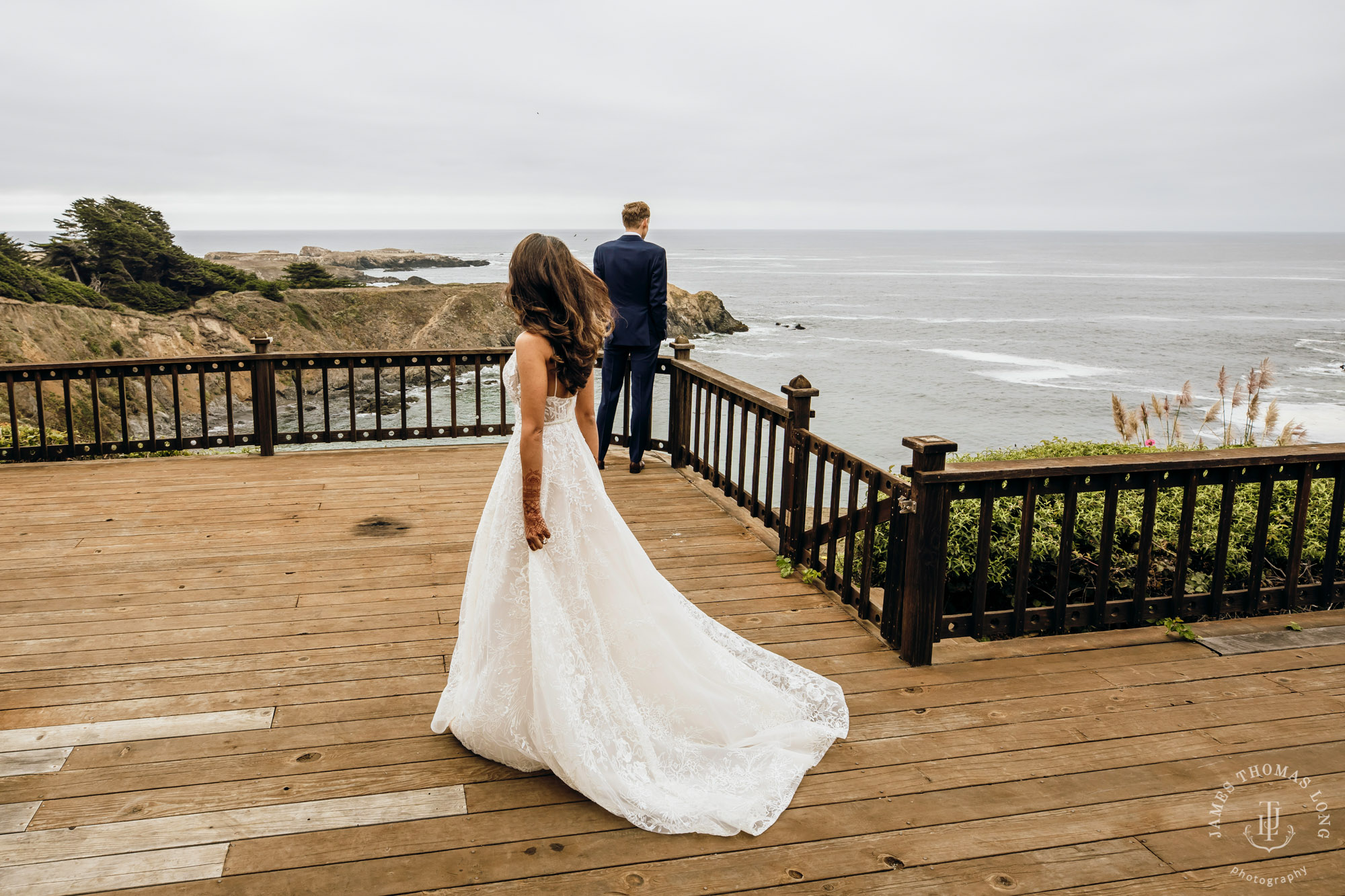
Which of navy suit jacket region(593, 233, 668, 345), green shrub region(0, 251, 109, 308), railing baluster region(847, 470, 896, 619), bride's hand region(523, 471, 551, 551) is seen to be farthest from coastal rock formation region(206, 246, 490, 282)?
bride's hand region(523, 471, 551, 551)

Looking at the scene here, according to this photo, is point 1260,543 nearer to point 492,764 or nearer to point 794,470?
point 794,470

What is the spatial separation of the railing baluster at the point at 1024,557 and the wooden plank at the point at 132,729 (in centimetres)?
306

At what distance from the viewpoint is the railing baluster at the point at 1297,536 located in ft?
13.4

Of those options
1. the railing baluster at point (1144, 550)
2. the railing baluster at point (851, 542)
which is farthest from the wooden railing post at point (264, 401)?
the railing baluster at point (1144, 550)

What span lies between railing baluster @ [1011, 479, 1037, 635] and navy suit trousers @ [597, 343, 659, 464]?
3.26m

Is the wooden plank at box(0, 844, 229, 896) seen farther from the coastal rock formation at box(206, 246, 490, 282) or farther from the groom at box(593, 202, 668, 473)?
the coastal rock formation at box(206, 246, 490, 282)

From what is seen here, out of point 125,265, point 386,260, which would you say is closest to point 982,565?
point 125,265

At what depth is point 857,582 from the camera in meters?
5.05

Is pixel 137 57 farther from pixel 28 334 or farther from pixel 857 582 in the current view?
pixel 857 582

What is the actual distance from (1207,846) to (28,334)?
19840 mm

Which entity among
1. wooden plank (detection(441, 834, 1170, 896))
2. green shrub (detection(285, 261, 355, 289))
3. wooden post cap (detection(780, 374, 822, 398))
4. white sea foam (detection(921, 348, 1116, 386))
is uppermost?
green shrub (detection(285, 261, 355, 289))

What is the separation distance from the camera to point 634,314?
6.43 m

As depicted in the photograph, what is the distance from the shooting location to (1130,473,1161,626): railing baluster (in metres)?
3.88

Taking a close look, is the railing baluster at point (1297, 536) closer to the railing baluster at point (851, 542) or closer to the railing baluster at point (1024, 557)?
the railing baluster at point (1024, 557)
